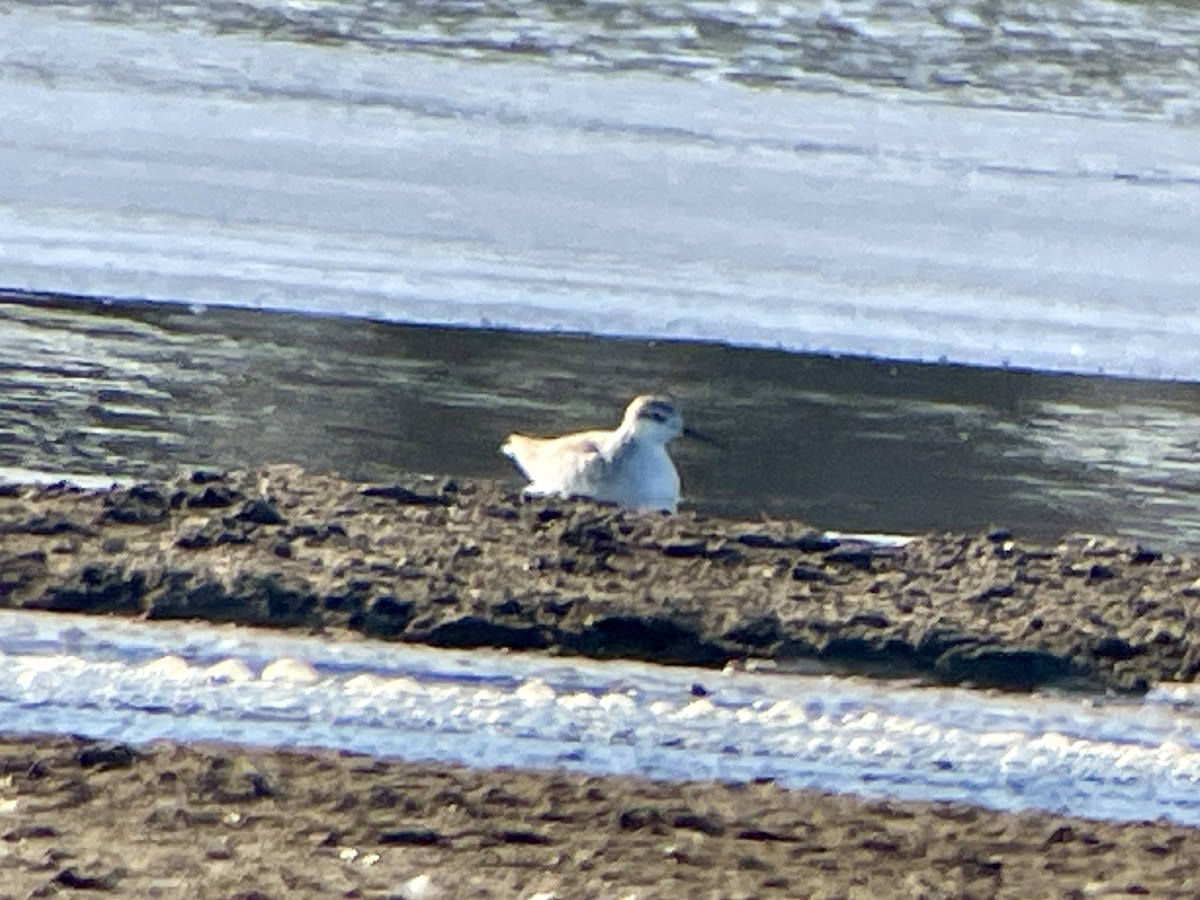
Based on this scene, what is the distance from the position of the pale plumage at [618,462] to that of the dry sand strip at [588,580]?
0.62m

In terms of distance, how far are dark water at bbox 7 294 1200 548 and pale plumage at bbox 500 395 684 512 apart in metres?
0.41

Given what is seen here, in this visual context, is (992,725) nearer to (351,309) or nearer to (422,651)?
(422,651)

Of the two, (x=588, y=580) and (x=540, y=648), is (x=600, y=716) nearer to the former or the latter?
(x=540, y=648)

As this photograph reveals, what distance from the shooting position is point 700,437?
9852mm

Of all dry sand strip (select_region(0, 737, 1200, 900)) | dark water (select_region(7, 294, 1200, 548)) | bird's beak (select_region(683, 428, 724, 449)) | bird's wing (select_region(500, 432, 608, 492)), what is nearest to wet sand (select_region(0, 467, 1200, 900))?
dry sand strip (select_region(0, 737, 1200, 900))

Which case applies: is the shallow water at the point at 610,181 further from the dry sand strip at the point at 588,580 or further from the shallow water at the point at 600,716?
the shallow water at the point at 600,716

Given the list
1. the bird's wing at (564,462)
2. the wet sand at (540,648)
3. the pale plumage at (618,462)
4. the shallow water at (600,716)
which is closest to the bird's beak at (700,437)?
the pale plumage at (618,462)

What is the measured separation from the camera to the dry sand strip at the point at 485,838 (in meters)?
4.42

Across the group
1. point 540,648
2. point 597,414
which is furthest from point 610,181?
point 540,648

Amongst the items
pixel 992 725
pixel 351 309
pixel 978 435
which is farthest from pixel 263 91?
pixel 992 725

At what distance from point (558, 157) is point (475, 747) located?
454 inches

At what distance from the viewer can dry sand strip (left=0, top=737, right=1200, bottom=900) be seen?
4418mm

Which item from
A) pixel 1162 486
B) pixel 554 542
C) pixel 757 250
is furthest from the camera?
pixel 757 250

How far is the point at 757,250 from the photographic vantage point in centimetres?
1434
